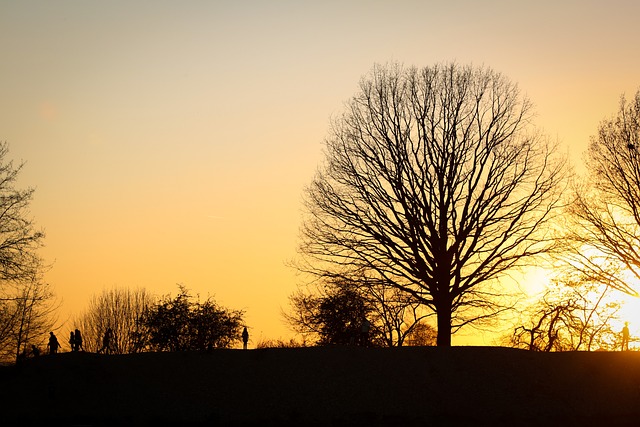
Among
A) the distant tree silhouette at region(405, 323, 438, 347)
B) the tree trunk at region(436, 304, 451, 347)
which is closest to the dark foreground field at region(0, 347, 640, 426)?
the tree trunk at region(436, 304, 451, 347)

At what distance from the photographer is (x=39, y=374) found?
35.2 metres

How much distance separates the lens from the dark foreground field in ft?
96.3

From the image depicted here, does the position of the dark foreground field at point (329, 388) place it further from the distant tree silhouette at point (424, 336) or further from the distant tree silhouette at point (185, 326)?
the distant tree silhouette at point (424, 336)

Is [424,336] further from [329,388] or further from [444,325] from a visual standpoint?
[329,388]

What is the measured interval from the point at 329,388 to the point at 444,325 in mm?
12779

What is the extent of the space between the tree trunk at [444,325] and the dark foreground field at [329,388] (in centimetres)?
674

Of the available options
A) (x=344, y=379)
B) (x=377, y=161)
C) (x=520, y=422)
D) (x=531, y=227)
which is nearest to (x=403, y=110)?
(x=377, y=161)

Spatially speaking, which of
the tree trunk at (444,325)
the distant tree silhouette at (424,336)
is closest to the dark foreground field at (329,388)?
the tree trunk at (444,325)

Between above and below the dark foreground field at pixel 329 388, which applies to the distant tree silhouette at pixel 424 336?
above

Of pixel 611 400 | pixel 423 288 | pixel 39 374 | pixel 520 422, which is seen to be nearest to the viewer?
pixel 520 422

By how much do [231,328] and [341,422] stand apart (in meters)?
29.9

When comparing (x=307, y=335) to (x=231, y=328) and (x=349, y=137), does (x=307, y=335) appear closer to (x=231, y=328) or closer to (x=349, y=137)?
(x=231, y=328)

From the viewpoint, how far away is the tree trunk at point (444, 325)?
42.6 meters

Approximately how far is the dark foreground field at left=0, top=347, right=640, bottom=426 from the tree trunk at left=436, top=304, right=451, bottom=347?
6.74 metres
